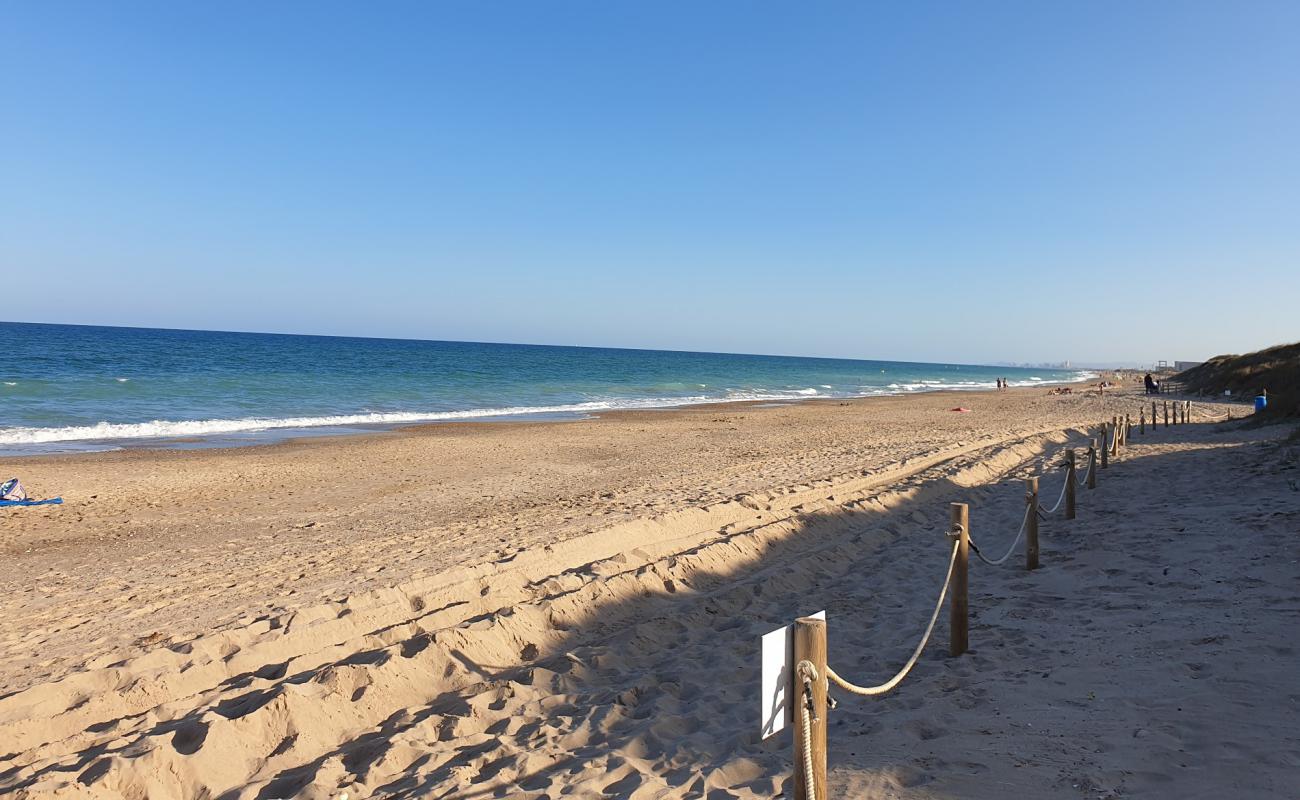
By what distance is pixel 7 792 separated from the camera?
3.66 m

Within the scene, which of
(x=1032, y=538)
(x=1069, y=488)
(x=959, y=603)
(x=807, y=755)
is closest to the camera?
(x=807, y=755)

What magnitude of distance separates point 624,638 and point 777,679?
3.25m

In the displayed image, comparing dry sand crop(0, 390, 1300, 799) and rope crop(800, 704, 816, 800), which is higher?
rope crop(800, 704, 816, 800)

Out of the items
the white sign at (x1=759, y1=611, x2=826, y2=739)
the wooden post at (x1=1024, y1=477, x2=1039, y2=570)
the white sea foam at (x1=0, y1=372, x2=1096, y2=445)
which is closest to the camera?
the white sign at (x1=759, y1=611, x2=826, y2=739)

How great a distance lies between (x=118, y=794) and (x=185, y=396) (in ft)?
102

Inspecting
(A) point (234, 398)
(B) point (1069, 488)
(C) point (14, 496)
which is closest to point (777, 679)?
(B) point (1069, 488)

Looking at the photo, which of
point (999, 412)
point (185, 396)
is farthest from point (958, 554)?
point (185, 396)

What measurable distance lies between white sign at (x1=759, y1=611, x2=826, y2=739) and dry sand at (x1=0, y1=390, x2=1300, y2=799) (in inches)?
40.8

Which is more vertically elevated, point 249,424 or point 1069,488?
point 1069,488

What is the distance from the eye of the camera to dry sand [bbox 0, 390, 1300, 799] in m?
3.75

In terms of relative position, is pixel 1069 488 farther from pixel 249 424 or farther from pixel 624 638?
pixel 249 424

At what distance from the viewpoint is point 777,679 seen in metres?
2.73

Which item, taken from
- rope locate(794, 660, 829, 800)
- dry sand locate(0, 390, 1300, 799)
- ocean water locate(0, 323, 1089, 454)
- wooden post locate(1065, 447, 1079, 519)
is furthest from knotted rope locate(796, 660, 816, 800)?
ocean water locate(0, 323, 1089, 454)

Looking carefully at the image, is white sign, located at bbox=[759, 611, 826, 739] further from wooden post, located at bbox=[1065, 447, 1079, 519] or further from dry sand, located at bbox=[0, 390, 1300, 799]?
wooden post, located at bbox=[1065, 447, 1079, 519]
